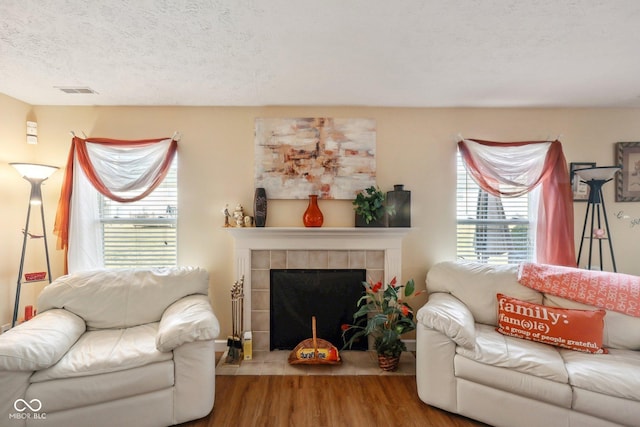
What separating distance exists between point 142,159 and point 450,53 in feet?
9.29

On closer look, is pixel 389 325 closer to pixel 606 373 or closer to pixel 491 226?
pixel 606 373

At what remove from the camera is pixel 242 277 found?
9.61 ft

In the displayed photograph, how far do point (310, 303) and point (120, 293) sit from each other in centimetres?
166

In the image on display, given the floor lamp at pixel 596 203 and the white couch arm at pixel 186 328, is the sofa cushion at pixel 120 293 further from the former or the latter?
the floor lamp at pixel 596 203

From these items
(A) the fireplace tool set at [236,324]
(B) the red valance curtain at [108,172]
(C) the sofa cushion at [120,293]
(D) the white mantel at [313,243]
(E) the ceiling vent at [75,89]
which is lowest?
(A) the fireplace tool set at [236,324]

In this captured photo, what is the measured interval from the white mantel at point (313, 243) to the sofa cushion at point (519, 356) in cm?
102

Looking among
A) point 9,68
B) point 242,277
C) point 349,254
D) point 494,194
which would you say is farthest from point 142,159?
point 494,194

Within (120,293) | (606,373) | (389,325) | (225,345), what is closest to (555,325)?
(606,373)

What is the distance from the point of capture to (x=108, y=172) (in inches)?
114

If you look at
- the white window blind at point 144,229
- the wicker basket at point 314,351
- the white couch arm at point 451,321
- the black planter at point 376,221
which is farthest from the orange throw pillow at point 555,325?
the white window blind at point 144,229

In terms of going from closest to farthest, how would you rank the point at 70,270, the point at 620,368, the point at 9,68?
the point at 620,368 < the point at 9,68 < the point at 70,270

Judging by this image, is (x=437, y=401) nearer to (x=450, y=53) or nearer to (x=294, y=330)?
(x=294, y=330)

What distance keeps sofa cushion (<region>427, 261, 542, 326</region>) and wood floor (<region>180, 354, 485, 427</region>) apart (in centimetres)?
80

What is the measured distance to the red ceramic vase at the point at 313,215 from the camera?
292 centimetres
